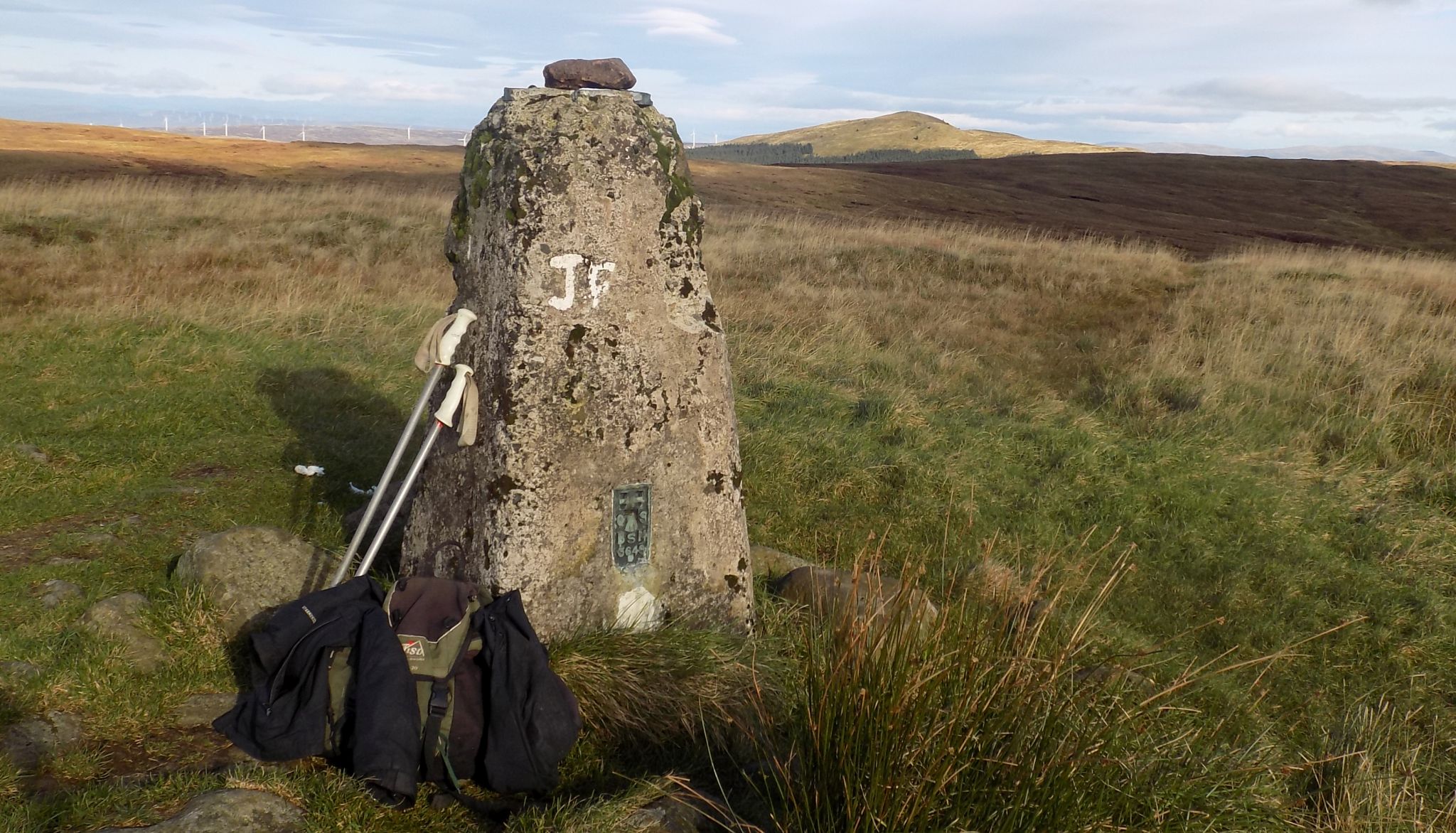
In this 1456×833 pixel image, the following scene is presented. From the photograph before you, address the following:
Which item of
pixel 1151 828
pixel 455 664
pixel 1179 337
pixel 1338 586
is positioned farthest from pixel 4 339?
pixel 1179 337

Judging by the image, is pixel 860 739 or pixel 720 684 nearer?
pixel 860 739

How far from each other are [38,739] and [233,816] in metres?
1.06

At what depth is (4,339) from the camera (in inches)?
325

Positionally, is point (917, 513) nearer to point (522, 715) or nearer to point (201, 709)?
point (522, 715)

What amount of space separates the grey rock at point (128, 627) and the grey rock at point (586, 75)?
2.74 metres

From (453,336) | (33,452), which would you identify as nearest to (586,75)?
(453,336)

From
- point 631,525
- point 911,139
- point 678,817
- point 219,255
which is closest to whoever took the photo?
point 678,817

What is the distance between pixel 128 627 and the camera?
3969mm

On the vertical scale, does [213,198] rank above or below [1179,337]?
above

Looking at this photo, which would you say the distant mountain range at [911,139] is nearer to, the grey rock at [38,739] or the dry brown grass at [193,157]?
the dry brown grass at [193,157]

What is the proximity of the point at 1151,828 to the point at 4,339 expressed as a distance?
9169 mm

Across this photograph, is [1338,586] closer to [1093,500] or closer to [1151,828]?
[1093,500]

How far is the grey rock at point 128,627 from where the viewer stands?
151 inches

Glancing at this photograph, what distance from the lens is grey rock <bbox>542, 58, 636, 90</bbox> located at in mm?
4250
